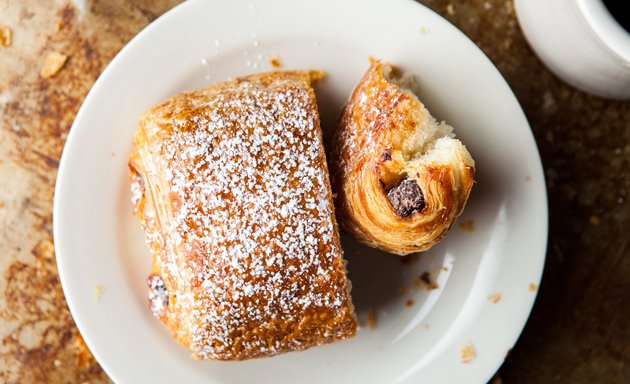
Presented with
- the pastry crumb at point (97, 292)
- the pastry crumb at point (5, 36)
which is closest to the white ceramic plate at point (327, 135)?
the pastry crumb at point (97, 292)

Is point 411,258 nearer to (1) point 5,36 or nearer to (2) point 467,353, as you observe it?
(2) point 467,353

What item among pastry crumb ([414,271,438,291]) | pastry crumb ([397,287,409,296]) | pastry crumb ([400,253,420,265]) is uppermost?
pastry crumb ([400,253,420,265])

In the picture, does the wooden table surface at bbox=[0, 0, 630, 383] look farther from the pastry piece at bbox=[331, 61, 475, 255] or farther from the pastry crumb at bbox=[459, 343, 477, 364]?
the pastry piece at bbox=[331, 61, 475, 255]

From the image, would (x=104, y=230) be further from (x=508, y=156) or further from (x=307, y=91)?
(x=508, y=156)

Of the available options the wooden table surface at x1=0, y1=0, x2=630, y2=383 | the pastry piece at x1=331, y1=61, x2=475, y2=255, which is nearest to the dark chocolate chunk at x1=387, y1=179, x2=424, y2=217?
the pastry piece at x1=331, y1=61, x2=475, y2=255

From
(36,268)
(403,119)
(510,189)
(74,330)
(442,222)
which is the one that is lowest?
(74,330)

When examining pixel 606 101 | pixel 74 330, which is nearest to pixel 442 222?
pixel 606 101
